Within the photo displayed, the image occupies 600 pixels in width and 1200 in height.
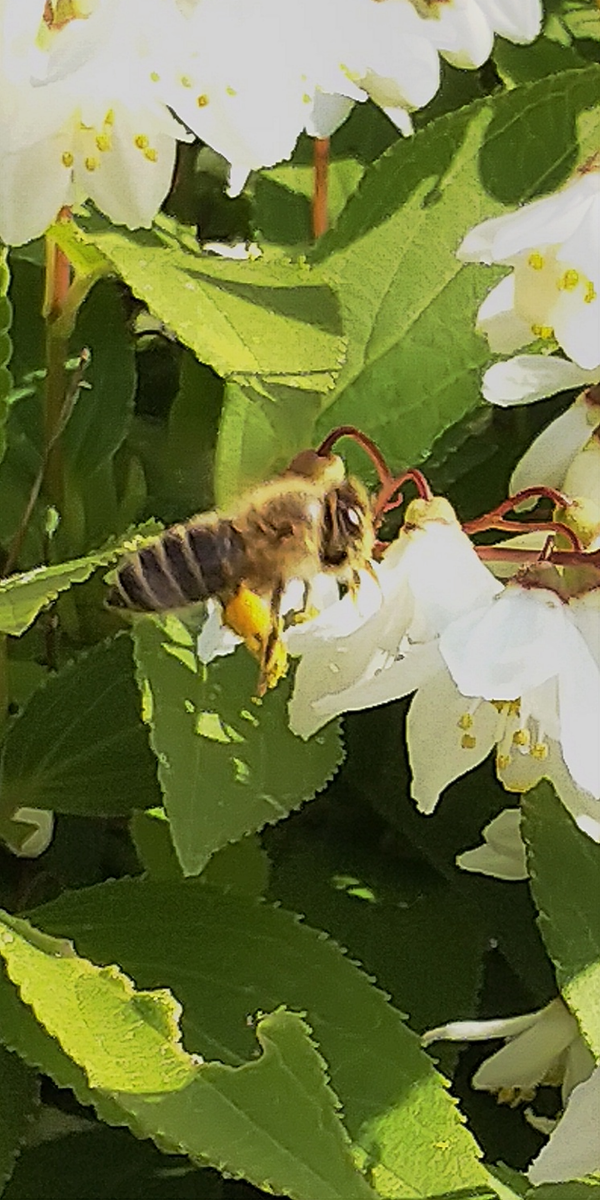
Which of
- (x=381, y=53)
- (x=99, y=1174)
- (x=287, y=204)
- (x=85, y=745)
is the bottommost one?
(x=99, y=1174)

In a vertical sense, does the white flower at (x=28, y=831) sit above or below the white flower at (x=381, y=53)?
below

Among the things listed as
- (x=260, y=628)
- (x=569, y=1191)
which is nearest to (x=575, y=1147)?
(x=569, y=1191)

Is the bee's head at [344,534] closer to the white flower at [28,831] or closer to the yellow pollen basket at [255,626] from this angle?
the yellow pollen basket at [255,626]

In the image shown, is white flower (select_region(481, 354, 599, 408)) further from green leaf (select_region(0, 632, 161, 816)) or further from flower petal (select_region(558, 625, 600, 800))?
green leaf (select_region(0, 632, 161, 816))

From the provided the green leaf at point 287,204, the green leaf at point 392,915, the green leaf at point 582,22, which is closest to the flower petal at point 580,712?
the green leaf at point 392,915

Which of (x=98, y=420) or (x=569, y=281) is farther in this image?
(x=98, y=420)

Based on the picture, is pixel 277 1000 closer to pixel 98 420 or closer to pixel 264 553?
pixel 264 553
